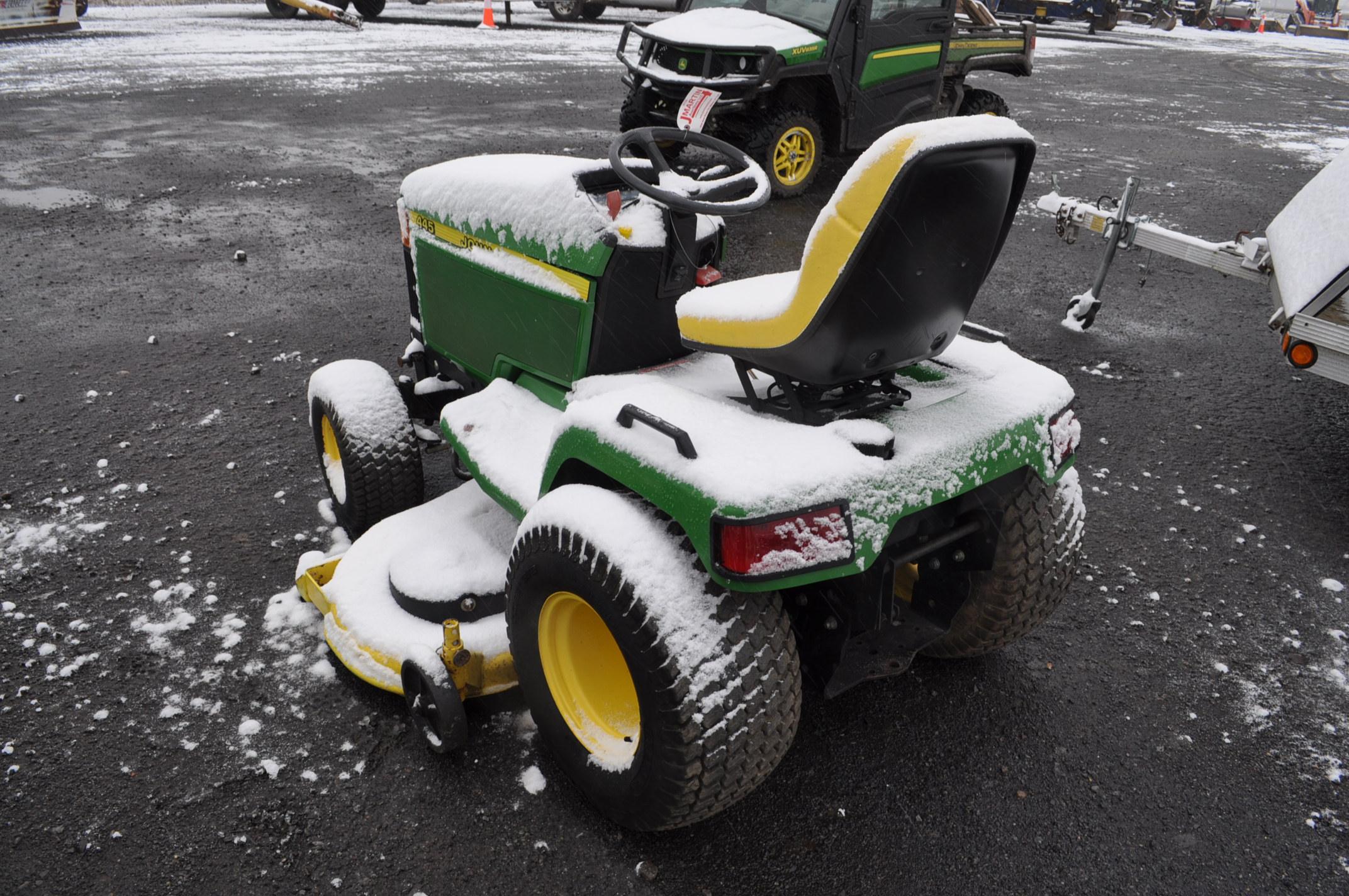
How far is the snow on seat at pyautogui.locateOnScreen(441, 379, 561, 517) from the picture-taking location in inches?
96.4

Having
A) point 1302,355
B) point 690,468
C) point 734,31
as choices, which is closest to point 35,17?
point 734,31

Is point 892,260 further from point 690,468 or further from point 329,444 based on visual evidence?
point 329,444

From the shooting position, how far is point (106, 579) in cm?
291

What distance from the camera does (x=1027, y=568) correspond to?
2293 millimetres

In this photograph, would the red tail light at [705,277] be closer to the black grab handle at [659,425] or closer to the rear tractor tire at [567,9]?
the black grab handle at [659,425]

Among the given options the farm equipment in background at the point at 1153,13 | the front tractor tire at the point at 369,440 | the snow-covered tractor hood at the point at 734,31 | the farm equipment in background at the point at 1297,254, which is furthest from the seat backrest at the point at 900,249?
the farm equipment in background at the point at 1153,13

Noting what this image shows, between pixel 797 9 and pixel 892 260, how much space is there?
20.9 ft

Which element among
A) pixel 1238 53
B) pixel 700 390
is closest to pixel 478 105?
pixel 700 390

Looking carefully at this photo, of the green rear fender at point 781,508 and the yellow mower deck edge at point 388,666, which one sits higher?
the green rear fender at point 781,508

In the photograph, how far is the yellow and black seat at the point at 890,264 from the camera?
1.63 m

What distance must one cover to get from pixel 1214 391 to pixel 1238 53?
70.9 ft

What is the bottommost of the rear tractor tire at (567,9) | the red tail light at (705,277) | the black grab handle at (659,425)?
the black grab handle at (659,425)

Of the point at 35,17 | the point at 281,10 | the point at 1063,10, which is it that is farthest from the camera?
the point at 1063,10

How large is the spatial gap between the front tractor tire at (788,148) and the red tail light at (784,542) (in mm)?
5526
